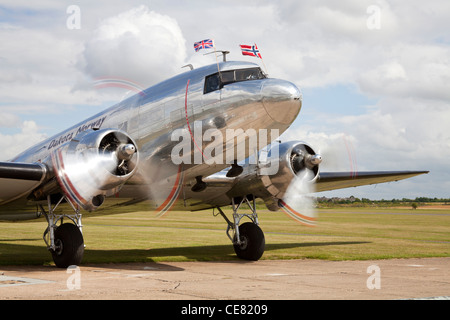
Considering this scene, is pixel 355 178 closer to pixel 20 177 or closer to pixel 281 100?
pixel 281 100

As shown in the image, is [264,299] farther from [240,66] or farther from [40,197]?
[40,197]

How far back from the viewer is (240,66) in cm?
1225

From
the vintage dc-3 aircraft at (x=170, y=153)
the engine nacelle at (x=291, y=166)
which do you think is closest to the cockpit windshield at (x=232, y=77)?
the vintage dc-3 aircraft at (x=170, y=153)

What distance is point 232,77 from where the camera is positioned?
12.1 meters

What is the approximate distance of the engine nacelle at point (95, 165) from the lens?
1121cm

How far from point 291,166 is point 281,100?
3.80m

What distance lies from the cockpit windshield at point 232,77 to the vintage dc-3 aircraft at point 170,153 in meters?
0.02

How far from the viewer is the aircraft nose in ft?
36.3

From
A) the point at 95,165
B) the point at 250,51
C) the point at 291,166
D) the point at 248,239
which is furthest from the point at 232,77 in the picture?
the point at 248,239

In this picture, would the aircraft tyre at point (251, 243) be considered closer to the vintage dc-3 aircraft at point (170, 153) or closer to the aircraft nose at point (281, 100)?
the vintage dc-3 aircraft at point (170, 153)

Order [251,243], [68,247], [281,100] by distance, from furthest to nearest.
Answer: [251,243] → [68,247] → [281,100]
